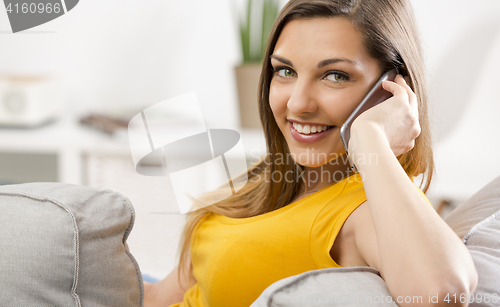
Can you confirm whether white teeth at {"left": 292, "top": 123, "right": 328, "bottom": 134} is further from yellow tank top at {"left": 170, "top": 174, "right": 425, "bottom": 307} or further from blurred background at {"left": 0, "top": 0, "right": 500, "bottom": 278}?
blurred background at {"left": 0, "top": 0, "right": 500, "bottom": 278}

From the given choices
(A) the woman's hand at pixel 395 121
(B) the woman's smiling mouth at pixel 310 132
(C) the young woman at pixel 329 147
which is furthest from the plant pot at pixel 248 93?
(A) the woman's hand at pixel 395 121

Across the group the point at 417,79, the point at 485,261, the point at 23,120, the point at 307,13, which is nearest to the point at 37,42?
the point at 23,120

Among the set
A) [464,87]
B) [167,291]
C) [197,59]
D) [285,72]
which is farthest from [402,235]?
[197,59]

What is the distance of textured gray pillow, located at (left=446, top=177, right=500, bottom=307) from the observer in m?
0.58

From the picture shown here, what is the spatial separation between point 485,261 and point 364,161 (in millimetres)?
246

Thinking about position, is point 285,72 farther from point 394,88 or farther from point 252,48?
point 252,48

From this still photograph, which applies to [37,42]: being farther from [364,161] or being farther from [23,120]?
[364,161]

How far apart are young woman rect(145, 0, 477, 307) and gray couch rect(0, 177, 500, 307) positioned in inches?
3.6

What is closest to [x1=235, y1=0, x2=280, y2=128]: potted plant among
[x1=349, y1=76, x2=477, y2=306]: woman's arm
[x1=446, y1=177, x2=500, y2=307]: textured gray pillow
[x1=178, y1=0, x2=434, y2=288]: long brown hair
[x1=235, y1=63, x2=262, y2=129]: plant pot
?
[x1=235, y1=63, x2=262, y2=129]: plant pot

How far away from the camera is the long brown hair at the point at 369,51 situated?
73cm

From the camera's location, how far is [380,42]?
28.7 inches

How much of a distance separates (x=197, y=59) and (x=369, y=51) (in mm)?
1393

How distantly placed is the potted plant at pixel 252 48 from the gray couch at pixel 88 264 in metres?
1.15

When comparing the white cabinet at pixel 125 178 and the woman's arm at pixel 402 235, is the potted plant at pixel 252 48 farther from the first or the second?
the woman's arm at pixel 402 235
